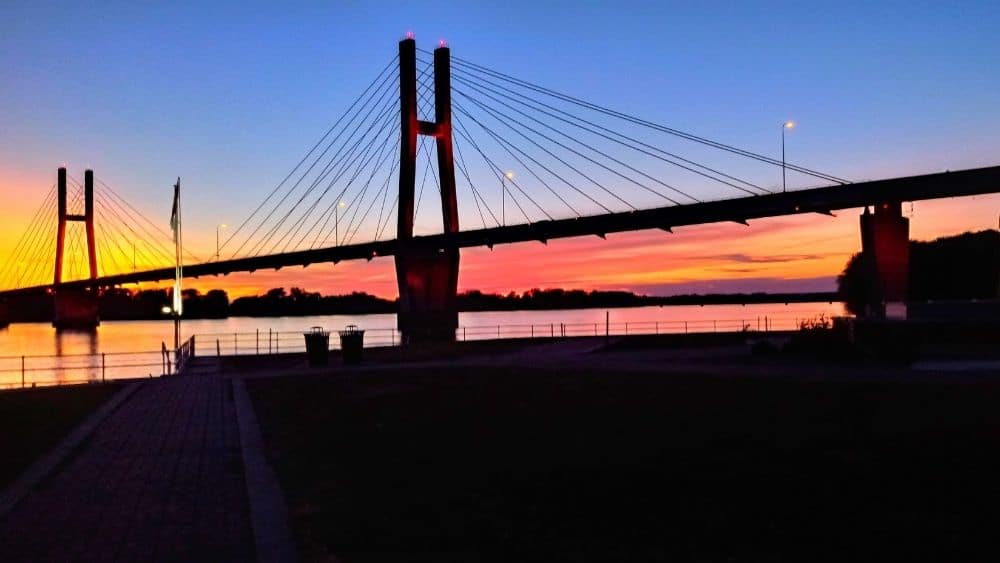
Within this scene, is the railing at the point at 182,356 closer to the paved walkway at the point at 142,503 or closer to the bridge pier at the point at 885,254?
the paved walkway at the point at 142,503

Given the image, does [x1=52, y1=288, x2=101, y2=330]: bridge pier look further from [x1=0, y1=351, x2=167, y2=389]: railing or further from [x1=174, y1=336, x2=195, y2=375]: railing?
[x1=174, y1=336, x2=195, y2=375]: railing

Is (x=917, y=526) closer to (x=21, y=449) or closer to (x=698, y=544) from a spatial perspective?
(x=698, y=544)

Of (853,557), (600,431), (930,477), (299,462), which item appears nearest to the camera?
(853,557)

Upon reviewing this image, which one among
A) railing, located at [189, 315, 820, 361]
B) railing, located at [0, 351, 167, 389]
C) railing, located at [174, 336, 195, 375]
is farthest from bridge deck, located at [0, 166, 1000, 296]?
railing, located at [174, 336, 195, 375]

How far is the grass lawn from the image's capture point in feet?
42.2

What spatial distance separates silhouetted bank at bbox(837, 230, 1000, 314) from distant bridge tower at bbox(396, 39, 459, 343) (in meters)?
36.0

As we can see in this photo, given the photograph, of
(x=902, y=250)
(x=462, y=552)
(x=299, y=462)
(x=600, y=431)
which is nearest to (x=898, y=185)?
(x=902, y=250)

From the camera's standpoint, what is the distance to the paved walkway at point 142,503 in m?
7.71

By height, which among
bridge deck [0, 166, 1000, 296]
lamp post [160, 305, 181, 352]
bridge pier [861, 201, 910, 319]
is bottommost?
lamp post [160, 305, 181, 352]

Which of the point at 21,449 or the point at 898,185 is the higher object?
the point at 898,185

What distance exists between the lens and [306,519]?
852cm

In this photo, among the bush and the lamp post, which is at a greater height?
the lamp post

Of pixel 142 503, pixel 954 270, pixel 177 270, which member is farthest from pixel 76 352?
pixel 142 503

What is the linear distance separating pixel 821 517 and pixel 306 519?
4.27 metres
